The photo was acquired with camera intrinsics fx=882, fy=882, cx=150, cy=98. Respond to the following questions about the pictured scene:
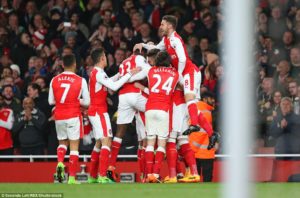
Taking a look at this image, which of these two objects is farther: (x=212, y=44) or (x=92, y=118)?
(x=212, y=44)

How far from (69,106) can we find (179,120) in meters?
1.37

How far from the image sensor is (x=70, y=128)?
1078 cm

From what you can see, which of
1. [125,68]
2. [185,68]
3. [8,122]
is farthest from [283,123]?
[8,122]

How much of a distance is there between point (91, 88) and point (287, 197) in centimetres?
371

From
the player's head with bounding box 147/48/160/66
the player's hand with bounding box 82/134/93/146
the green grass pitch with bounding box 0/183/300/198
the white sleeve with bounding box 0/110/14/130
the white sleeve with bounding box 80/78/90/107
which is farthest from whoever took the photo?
the white sleeve with bounding box 0/110/14/130

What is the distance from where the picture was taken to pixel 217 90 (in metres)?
12.7

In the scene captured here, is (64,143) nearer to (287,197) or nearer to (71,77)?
(71,77)

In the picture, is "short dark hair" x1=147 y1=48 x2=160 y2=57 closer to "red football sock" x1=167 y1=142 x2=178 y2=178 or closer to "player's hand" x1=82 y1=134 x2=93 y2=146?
"red football sock" x1=167 y1=142 x2=178 y2=178

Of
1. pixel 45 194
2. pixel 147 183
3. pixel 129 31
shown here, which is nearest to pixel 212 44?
pixel 129 31

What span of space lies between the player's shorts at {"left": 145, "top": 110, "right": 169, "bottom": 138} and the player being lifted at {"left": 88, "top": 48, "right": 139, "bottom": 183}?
63cm

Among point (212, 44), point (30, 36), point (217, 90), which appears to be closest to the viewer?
point (217, 90)

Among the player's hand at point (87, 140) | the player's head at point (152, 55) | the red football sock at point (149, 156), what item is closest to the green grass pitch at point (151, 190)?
the red football sock at point (149, 156)

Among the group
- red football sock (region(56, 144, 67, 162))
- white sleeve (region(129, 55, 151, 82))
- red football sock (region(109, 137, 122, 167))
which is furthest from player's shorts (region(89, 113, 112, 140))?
white sleeve (region(129, 55, 151, 82))

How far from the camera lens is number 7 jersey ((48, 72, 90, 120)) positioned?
10.7 meters
